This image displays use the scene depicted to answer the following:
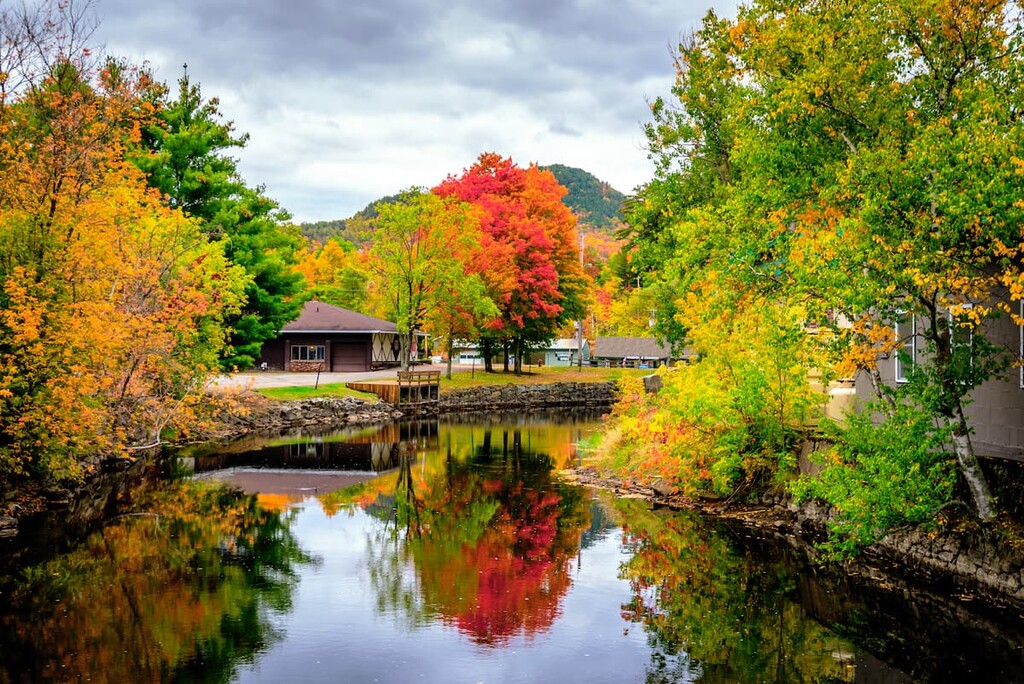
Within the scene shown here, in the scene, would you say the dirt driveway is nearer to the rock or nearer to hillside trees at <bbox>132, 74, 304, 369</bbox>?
hillside trees at <bbox>132, 74, 304, 369</bbox>

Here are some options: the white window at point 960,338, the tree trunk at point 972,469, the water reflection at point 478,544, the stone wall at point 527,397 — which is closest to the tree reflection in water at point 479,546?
the water reflection at point 478,544

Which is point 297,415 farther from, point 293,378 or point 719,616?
point 719,616

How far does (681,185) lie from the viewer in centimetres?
3278

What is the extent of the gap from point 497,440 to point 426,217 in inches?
738

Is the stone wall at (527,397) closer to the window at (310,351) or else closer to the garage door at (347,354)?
the garage door at (347,354)

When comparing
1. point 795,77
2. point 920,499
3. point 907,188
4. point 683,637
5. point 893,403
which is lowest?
point 683,637

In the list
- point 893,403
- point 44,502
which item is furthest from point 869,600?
point 44,502

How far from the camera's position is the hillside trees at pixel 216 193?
42438 mm

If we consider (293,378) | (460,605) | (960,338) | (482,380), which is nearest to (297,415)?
(293,378)

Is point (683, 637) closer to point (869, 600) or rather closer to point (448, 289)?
point (869, 600)

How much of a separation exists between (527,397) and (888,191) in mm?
46919

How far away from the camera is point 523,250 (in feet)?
190

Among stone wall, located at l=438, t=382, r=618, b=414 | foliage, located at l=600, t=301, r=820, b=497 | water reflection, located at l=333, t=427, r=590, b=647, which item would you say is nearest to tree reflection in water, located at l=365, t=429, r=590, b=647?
water reflection, located at l=333, t=427, r=590, b=647

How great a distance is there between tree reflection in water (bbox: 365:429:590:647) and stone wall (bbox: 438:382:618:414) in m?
22.9
